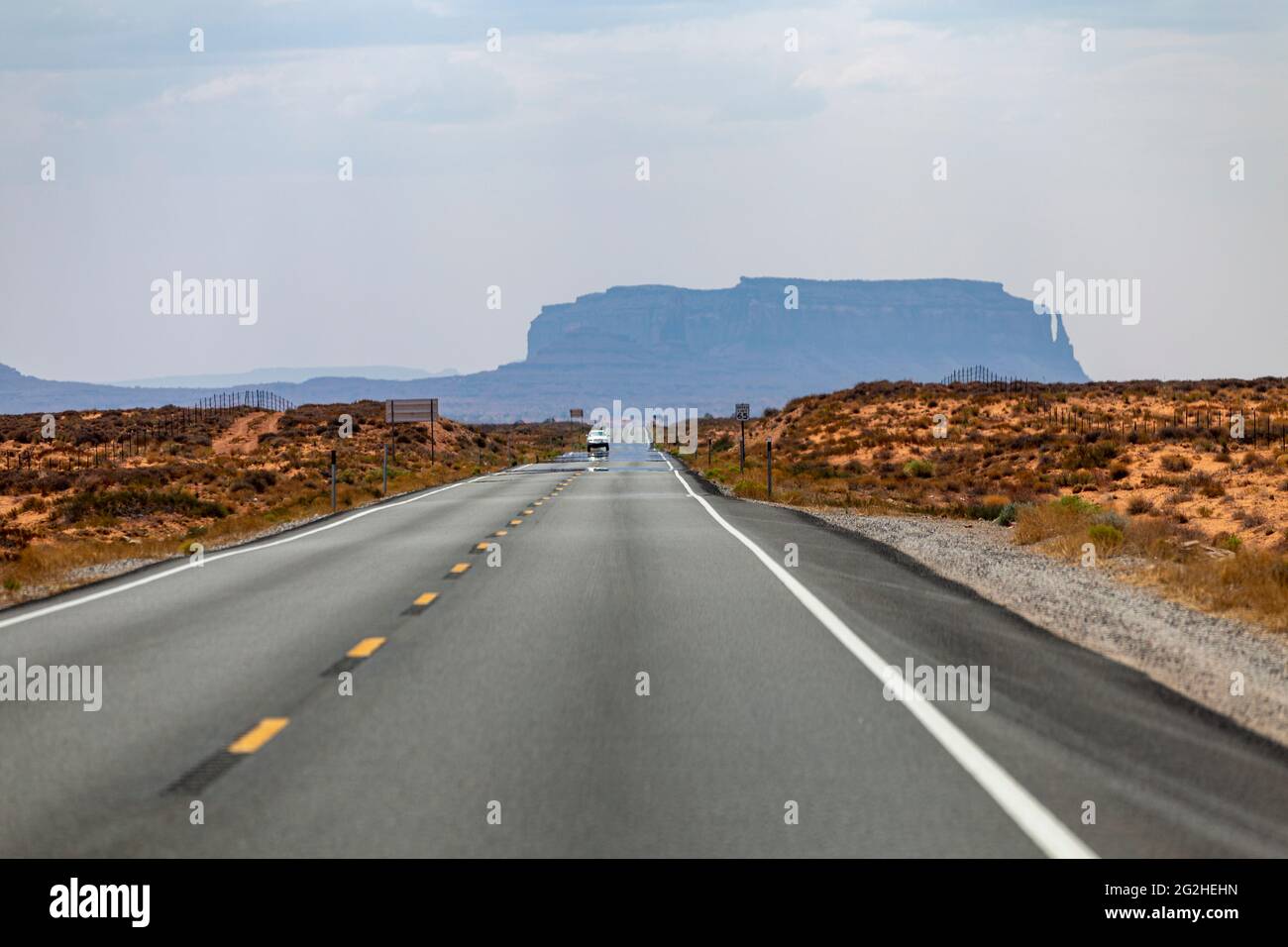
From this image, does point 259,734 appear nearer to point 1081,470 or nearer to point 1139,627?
point 1139,627

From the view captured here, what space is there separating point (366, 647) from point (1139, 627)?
6.59 m

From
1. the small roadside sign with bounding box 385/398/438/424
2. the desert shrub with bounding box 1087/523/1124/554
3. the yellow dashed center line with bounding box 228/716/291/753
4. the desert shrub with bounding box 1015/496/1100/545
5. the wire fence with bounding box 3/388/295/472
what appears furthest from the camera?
the small roadside sign with bounding box 385/398/438/424

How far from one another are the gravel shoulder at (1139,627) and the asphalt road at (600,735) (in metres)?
0.40

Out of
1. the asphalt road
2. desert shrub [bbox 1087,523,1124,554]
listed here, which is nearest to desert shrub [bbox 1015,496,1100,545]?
desert shrub [bbox 1087,523,1124,554]

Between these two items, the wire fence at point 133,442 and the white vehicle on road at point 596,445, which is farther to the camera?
the white vehicle on road at point 596,445

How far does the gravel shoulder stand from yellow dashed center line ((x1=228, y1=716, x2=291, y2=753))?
5606 mm

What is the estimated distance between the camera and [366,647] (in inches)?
423

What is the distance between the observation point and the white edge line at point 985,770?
561cm

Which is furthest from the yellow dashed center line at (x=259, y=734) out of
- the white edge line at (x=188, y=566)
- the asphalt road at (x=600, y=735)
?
the white edge line at (x=188, y=566)

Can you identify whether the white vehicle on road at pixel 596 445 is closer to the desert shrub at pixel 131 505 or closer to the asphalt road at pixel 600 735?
the desert shrub at pixel 131 505

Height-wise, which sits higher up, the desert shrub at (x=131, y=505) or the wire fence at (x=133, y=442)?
the wire fence at (x=133, y=442)

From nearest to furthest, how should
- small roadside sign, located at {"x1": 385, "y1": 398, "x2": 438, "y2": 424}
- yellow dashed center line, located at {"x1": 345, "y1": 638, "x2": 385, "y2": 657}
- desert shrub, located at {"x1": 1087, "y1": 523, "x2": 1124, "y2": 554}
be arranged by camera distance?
yellow dashed center line, located at {"x1": 345, "y1": 638, "x2": 385, "y2": 657}, desert shrub, located at {"x1": 1087, "y1": 523, "x2": 1124, "y2": 554}, small roadside sign, located at {"x1": 385, "y1": 398, "x2": 438, "y2": 424}

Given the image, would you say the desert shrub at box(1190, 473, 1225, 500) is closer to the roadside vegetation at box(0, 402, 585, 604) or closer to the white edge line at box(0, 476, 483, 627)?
the white edge line at box(0, 476, 483, 627)

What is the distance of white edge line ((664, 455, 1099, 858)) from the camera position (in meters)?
5.61
